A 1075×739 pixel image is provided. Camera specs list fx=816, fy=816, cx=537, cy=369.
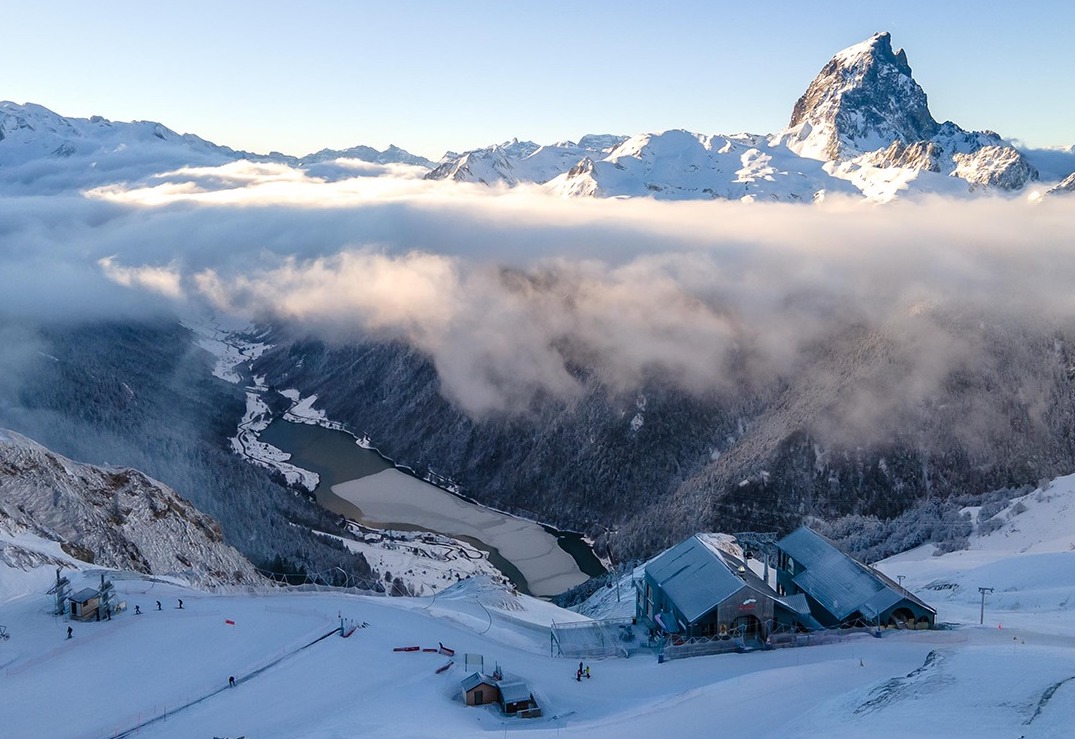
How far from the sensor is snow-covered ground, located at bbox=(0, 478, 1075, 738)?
37.5 meters

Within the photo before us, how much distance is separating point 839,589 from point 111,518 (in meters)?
68.3

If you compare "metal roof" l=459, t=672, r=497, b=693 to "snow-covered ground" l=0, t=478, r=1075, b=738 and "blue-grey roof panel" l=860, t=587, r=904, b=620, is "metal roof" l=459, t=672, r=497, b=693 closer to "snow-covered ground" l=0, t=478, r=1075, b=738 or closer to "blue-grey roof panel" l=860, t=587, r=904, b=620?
"snow-covered ground" l=0, t=478, r=1075, b=738

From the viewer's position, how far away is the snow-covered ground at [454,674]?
3747 centimetres

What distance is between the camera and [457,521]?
158m

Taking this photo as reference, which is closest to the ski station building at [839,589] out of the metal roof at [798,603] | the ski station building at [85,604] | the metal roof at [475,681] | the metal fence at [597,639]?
the metal roof at [798,603]

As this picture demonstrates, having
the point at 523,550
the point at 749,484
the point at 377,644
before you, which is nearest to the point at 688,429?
the point at 749,484

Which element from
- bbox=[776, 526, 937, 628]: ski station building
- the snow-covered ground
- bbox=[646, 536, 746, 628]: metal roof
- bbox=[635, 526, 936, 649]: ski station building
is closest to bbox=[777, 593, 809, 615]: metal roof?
bbox=[635, 526, 936, 649]: ski station building

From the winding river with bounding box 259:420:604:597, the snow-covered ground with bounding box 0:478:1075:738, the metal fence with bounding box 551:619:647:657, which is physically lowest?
the winding river with bounding box 259:420:604:597

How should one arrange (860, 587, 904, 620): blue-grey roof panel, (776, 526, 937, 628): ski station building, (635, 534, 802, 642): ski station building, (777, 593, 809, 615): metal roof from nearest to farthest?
(860, 587, 904, 620): blue-grey roof panel
(776, 526, 937, 628): ski station building
(635, 534, 802, 642): ski station building
(777, 593, 809, 615): metal roof

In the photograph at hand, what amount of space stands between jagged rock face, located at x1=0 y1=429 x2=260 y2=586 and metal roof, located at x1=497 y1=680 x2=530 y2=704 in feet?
137

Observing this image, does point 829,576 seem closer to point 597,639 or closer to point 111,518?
point 597,639

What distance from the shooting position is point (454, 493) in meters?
178

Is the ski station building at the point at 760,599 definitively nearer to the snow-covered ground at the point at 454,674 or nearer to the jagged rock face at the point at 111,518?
the snow-covered ground at the point at 454,674

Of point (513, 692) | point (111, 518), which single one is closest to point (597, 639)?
point (513, 692)
